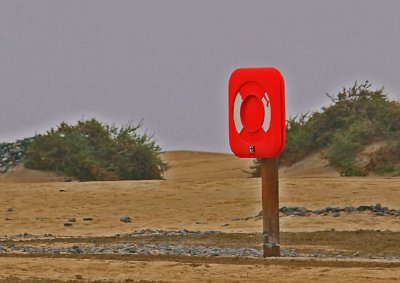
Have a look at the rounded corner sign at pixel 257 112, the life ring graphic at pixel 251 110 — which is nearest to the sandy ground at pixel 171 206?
the rounded corner sign at pixel 257 112

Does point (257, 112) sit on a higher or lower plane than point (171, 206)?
higher

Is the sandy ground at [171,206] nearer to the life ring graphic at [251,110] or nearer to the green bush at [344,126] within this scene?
the life ring graphic at [251,110]

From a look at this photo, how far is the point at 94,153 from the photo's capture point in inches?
1612

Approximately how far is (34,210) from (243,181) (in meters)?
6.37

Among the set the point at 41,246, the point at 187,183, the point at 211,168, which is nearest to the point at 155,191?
the point at 187,183

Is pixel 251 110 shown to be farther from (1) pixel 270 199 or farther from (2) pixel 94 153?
(2) pixel 94 153

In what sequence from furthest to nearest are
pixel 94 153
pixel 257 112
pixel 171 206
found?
pixel 94 153
pixel 171 206
pixel 257 112

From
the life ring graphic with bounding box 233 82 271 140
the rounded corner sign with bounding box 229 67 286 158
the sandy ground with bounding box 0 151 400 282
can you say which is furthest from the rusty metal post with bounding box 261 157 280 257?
the sandy ground with bounding box 0 151 400 282

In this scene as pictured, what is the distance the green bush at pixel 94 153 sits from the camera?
129 ft

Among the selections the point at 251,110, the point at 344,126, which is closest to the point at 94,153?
the point at 344,126

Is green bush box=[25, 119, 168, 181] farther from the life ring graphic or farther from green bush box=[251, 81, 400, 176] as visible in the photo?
the life ring graphic

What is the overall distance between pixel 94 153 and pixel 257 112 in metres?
23.5

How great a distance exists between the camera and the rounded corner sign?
57.6 feet

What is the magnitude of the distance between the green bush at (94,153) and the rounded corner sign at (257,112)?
840 inches
